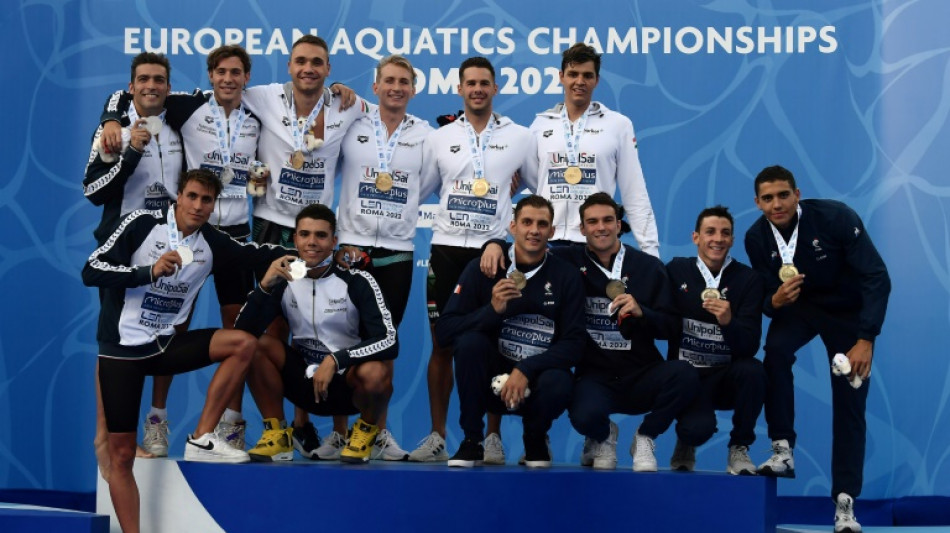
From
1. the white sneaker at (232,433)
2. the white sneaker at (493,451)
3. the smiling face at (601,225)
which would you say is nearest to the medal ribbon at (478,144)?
the smiling face at (601,225)

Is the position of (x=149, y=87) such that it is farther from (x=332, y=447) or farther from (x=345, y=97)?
(x=332, y=447)

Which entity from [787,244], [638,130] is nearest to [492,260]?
[787,244]

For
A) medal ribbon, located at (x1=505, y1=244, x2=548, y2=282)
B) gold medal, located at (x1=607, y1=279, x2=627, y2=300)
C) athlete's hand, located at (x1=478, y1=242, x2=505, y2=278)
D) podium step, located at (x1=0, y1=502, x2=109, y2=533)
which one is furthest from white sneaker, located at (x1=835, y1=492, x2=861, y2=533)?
podium step, located at (x1=0, y1=502, x2=109, y2=533)

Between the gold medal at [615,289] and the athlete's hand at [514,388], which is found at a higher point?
the gold medal at [615,289]

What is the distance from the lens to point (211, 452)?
177 inches

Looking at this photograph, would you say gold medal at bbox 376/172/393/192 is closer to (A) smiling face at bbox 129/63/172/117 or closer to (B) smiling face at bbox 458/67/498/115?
(B) smiling face at bbox 458/67/498/115

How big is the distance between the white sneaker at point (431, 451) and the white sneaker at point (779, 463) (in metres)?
1.24

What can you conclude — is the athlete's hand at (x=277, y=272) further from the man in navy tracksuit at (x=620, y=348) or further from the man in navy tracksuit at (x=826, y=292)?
the man in navy tracksuit at (x=826, y=292)

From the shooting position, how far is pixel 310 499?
4.27 m

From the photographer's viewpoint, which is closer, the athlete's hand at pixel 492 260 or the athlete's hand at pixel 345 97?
the athlete's hand at pixel 492 260

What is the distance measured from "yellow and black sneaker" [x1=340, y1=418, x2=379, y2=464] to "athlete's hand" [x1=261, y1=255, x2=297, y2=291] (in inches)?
22.9

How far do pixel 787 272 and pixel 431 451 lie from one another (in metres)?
1.48

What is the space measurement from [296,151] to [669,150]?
2.22 m

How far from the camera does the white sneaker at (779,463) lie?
425cm
